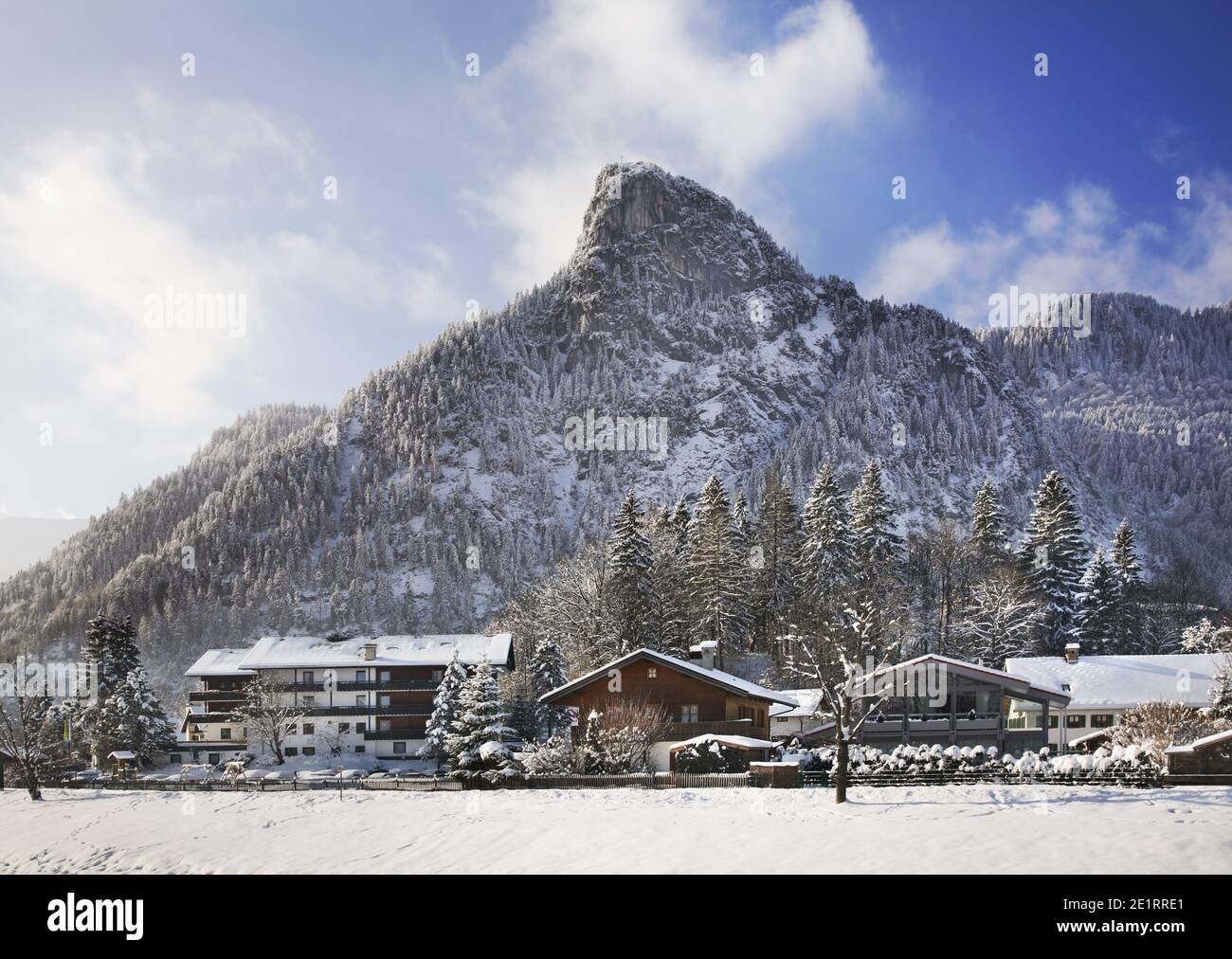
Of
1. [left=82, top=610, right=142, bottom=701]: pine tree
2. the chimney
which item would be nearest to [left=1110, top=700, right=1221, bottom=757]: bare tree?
the chimney

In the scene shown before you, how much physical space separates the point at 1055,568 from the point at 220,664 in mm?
64583

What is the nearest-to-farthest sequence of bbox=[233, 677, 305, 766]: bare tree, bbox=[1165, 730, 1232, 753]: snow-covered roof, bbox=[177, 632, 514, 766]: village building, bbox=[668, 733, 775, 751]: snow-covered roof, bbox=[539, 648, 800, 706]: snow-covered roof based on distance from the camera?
bbox=[1165, 730, 1232, 753]: snow-covered roof
bbox=[668, 733, 775, 751]: snow-covered roof
bbox=[539, 648, 800, 706]: snow-covered roof
bbox=[233, 677, 305, 766]: bare tree
bbox=[177, 632, 514, 766]: village building

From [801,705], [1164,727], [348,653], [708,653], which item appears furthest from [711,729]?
[348,653]

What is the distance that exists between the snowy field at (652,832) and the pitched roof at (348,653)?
2851cm

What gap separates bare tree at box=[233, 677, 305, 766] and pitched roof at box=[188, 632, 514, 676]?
→ 204cm

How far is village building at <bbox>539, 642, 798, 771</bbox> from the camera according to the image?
137 feet

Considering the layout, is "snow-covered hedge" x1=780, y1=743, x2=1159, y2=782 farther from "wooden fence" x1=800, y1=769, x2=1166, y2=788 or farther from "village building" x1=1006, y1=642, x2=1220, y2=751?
"village building" x1=1006, y1=642, x2=1220, y2=751

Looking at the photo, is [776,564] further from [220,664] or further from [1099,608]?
[220,664]

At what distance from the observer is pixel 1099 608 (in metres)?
61.7

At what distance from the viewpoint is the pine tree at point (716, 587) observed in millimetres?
60219
